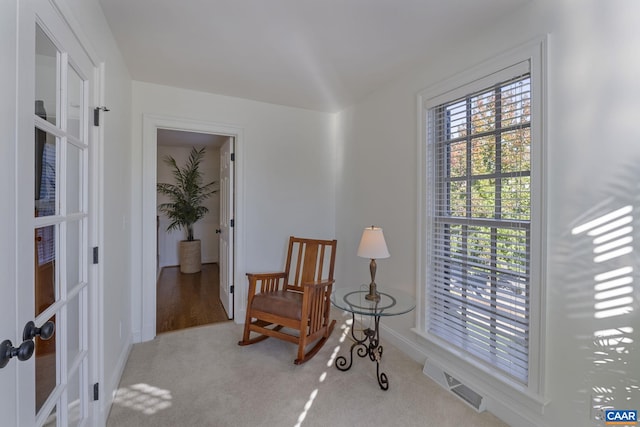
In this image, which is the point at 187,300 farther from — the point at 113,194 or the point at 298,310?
the point at 113,194

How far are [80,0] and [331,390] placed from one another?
2.55 metres

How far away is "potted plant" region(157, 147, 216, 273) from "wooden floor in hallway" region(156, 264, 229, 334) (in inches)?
12.4

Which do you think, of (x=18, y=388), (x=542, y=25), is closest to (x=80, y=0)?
(x=18, y=388)

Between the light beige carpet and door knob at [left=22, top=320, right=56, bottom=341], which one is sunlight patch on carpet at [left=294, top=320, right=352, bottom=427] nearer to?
the light beige carpet

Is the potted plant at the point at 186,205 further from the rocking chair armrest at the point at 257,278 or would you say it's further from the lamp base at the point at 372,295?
the lamp base at the point at 372,295

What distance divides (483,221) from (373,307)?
0.93 m

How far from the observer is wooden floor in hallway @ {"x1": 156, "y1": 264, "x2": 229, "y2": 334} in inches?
127

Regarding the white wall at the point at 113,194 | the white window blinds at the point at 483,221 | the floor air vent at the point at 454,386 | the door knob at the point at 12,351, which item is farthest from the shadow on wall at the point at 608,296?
the white wall at the point at 113,194

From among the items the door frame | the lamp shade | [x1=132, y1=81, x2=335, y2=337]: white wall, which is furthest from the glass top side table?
the door frame

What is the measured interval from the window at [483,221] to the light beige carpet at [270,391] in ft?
1.32

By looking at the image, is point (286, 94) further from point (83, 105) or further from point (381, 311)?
point (381, 311)

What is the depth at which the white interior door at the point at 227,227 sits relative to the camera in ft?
10.8

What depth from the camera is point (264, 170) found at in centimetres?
331

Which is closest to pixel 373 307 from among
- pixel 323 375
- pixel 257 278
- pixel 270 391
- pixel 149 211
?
pixel 323 375
